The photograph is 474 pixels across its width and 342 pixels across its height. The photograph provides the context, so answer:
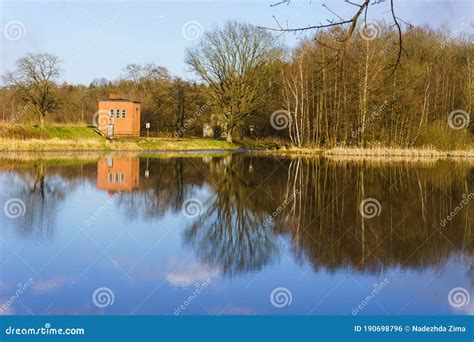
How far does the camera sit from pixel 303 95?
162 feet

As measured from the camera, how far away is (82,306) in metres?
7.02

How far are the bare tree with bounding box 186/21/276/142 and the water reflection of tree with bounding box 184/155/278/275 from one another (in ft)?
122

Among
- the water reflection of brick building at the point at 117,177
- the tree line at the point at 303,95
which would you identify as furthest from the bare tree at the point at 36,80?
the water reflection of brick building at the point at 117,177

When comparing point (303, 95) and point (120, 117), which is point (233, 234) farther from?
point (120, 117)

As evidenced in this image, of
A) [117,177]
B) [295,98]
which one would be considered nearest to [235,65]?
[295,98]

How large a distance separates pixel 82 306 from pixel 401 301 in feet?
13.6

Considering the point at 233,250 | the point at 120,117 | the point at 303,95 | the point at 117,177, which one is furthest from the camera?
the point at 120,117

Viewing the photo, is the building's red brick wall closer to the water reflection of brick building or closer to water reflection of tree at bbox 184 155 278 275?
the water reflection of brick building

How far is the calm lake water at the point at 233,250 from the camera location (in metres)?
7.38

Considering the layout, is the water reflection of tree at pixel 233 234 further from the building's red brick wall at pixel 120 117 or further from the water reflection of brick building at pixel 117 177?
the building's red brick wall at pixel 120 117

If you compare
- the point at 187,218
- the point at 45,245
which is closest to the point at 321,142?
the point at 187,218

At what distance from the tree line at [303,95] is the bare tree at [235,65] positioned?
0.10 metres

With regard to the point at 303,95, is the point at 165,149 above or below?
below

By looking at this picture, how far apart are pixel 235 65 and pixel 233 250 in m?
45.6
